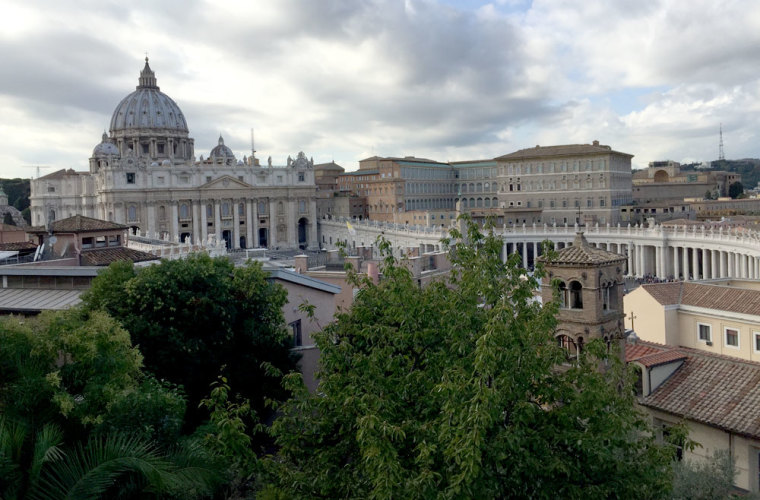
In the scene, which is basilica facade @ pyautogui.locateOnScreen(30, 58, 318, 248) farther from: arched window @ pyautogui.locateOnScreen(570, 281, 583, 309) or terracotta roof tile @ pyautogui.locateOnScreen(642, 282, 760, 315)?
arched window @ pyautogui.locateOnScreen(570, 281, 583, 309)

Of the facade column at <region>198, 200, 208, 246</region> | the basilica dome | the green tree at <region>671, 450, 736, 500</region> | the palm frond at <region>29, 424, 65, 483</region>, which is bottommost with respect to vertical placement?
the green tree at <region>671, 450, 736, 500</region>

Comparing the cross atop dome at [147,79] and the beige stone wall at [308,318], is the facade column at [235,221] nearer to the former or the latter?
the cross atop dome at [147,79]

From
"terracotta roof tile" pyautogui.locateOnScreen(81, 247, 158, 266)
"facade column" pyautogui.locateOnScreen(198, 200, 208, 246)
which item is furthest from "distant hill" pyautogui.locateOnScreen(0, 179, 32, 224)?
"terracotta roof tile" pyautogui.locateOnScreen(81, 247, 158, 266)

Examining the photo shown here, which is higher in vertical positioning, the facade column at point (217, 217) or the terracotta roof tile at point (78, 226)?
the facade column at point (217, 217)

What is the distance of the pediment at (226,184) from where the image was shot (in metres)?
95.6

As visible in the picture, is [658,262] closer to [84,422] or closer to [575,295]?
[575,295]

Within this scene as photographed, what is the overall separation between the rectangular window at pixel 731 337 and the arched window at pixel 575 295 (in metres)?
7.83

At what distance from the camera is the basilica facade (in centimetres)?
9125

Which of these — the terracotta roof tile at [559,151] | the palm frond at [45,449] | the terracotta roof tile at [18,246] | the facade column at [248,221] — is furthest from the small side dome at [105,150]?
the palm frond at [45,449]

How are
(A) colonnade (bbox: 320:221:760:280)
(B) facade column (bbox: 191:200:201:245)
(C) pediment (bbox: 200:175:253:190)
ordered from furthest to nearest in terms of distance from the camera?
1. (C) pediment (bbox: 200:175:253:190)
2. (B) facade column (bbox: 191:200:201:245)
3. (A) colonnade (bbox: 320:221:760:280)

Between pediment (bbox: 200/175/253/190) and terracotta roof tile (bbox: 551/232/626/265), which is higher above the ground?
pediment (bbox: 200/175/253/190)

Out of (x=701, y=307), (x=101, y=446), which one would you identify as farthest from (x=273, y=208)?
(x=101, y=446)

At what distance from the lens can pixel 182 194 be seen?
3698 inches

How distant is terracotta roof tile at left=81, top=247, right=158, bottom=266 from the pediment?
68555 mm
